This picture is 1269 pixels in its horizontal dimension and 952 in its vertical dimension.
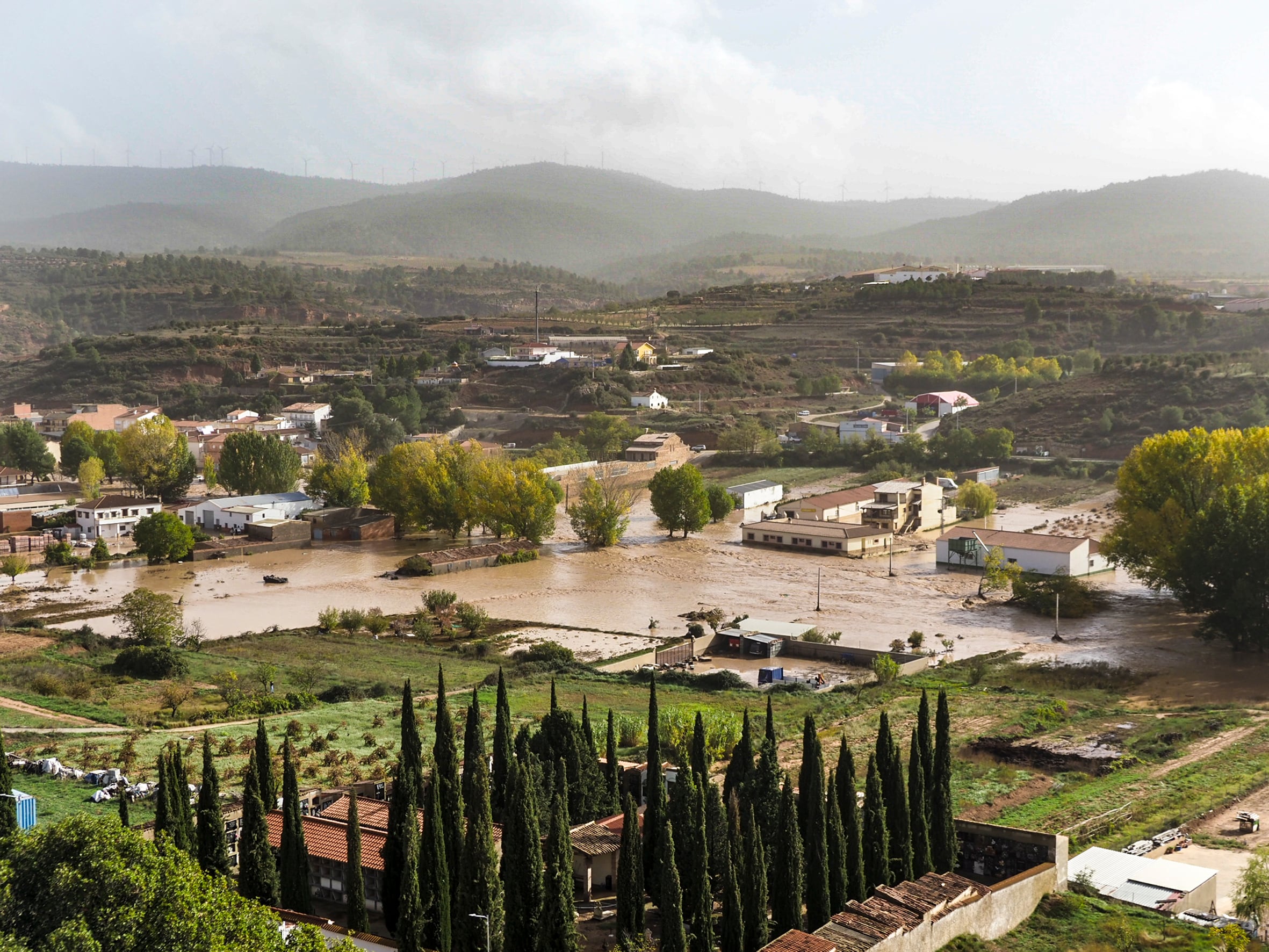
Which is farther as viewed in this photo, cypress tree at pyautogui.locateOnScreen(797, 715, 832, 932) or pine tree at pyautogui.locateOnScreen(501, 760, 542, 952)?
cypress tree at pyautogui.locateOnScreen(797, 715, 832, 932)

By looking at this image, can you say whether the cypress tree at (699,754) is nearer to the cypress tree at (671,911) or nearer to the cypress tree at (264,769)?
the cypress tree at (671,911)

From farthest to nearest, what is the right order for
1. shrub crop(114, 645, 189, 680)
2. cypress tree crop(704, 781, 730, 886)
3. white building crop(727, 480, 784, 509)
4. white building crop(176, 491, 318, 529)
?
white building crop(727, 480, 784, 509)
white building crop(176, 491, 318, 529)
shrub crop(114, 645, 189, 680)
cypress tree crop(704, 781, 730, 886)

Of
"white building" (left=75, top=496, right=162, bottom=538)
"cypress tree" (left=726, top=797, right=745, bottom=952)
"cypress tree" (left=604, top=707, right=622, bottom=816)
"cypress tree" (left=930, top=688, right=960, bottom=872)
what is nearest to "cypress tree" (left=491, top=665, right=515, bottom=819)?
"cypress tree" (left=604, top=707, right=622, bottom=816)

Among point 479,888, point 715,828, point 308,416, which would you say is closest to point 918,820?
point 715,828

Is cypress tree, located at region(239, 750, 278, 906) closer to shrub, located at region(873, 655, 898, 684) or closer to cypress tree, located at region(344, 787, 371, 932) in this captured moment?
cypress tree, located at region(344, 787, 371, 932)

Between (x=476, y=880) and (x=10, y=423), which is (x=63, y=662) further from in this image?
(x=10, y=423)

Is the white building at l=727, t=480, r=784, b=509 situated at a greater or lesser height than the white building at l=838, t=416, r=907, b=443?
lesser
